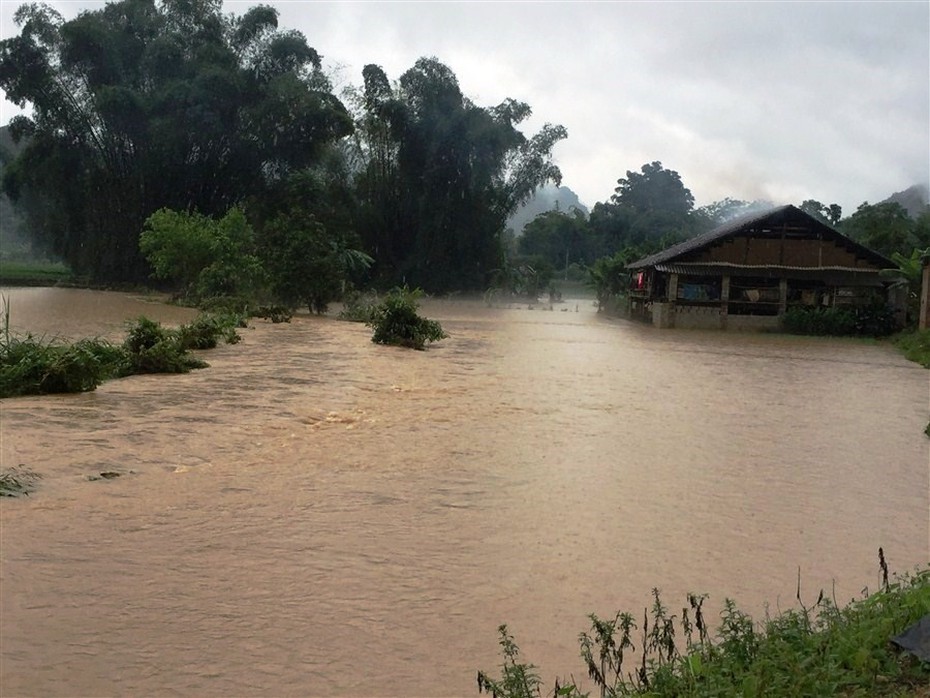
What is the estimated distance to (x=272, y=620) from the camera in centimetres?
393

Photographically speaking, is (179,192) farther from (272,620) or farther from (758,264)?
→ (272,620)

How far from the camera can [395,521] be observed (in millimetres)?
5488

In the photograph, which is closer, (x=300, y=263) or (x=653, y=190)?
(x=300, y=263)

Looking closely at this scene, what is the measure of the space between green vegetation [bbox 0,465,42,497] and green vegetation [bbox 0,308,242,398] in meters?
3.27

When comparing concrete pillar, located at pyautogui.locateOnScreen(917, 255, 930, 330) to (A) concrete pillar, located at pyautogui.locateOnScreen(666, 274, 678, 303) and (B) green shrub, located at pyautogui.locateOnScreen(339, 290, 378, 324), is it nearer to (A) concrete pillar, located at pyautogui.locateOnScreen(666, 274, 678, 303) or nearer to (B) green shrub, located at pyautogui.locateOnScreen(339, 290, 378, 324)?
(A) concrete pillar, located at pyautogui.locateOnScreen(666, 274, 678, 303)

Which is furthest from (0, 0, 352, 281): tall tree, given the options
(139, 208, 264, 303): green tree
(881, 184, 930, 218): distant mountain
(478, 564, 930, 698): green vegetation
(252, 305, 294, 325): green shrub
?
(881, 184, 930, 218): distant mountain

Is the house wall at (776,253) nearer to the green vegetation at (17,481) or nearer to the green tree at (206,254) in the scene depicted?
the green tree at (206,254)

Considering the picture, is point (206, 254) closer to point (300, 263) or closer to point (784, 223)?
point (300, 263)

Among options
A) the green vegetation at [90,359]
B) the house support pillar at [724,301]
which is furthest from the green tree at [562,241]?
the green vegetation at [90,359]

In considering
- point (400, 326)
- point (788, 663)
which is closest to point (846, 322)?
point (400, 326)

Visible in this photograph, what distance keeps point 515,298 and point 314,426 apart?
35.9 metres

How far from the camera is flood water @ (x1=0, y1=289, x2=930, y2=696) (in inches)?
145

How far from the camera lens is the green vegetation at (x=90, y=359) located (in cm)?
914

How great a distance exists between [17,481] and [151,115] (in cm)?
3025
